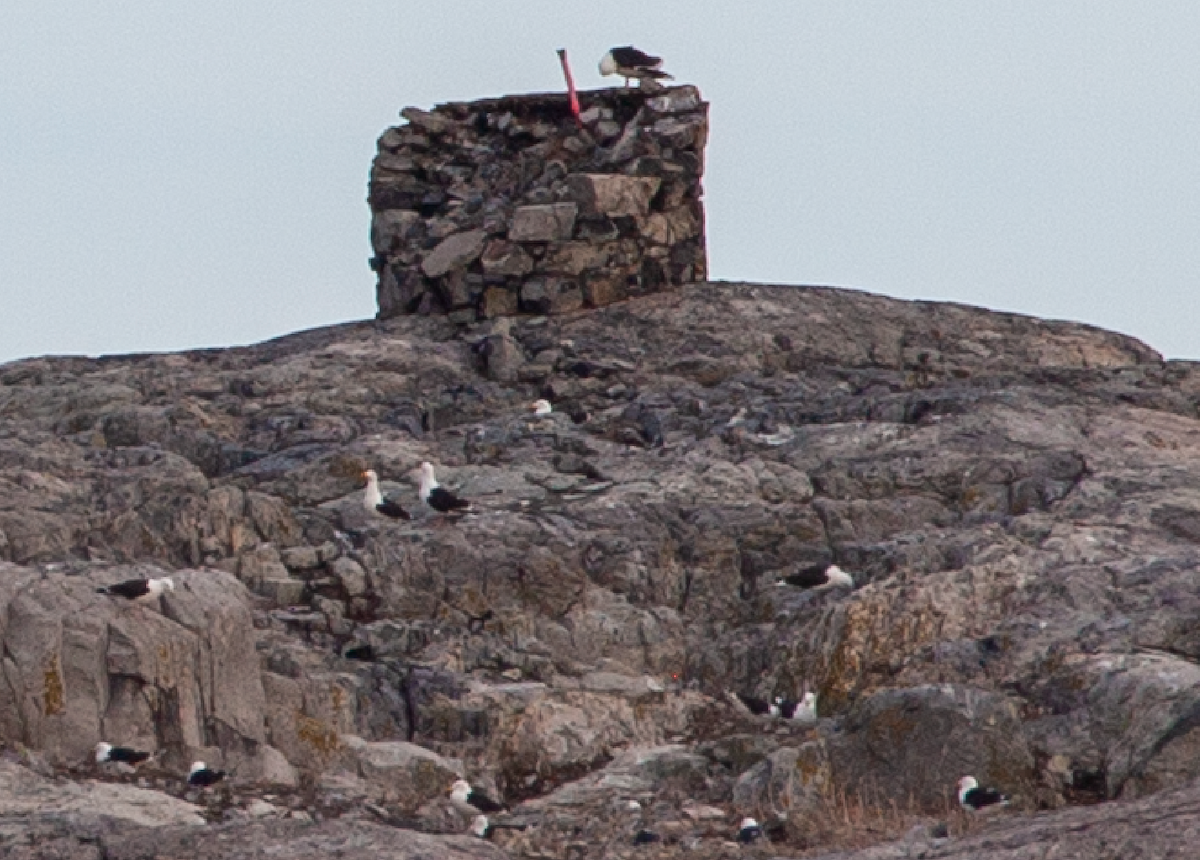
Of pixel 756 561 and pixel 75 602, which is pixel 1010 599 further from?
pixel 75 602

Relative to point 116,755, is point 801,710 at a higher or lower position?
lower

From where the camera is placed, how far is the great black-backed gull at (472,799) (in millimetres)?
24953

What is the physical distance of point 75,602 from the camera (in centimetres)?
2609

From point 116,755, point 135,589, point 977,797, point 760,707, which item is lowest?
point 977,797

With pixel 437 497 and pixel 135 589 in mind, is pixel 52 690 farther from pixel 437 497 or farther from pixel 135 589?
pixel 437 497

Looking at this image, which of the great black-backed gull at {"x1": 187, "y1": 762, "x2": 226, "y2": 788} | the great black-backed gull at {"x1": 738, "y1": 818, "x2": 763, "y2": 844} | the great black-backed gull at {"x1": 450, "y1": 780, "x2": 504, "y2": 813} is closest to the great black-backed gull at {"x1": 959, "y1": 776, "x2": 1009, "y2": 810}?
the great black-backed gull at {"x1": 738, "y1": 818, "x2": 763, "y2": 844}

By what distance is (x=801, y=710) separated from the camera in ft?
88.6

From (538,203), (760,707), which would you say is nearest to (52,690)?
(760,707)

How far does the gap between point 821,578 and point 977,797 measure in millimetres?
6373

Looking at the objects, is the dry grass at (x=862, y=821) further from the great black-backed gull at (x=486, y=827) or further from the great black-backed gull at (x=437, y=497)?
the great black-backed gull at (x=437, y=497)

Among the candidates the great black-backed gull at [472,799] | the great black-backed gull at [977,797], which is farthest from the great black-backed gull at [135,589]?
the great black-backed gull at [977,797]

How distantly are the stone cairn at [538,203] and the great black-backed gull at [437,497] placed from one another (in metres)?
8.75

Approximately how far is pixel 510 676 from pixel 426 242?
540 inches

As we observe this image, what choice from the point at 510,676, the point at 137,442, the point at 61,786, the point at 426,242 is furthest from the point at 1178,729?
the point at 426,242
